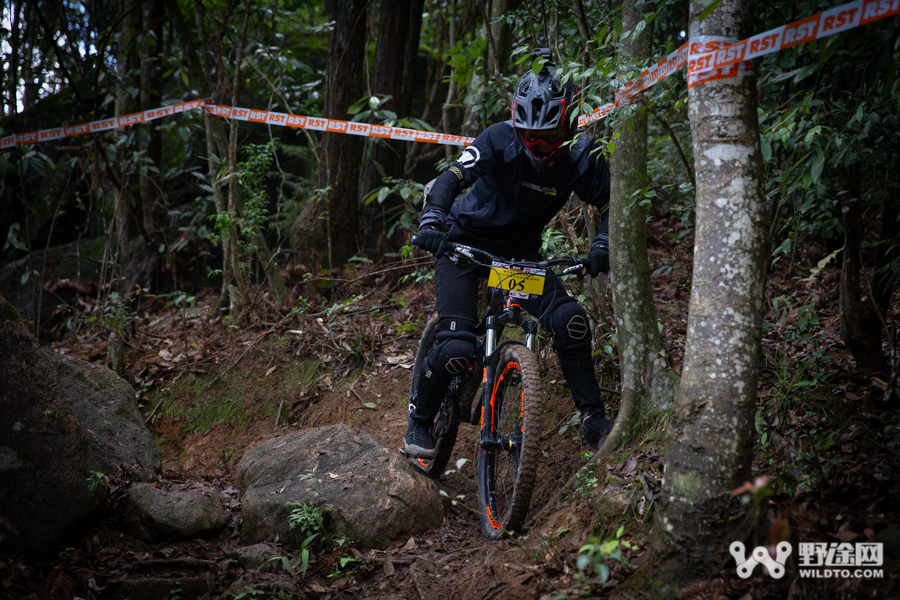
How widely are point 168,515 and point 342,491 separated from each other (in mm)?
1031

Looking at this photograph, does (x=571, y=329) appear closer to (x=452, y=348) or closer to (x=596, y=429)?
(x=596, y=429)

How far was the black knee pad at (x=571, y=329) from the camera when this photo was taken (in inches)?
136

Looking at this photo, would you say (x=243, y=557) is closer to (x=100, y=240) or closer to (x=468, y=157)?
(x=468, y=157)

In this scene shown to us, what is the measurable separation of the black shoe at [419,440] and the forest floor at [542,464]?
13.8 inches

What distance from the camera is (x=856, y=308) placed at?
3326mm

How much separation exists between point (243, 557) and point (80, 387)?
213cm

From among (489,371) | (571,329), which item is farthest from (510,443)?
(571,329)

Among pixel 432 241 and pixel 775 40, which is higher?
pixel 775 40

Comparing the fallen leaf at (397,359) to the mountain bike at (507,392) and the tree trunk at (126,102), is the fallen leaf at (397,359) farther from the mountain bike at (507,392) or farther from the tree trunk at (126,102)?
the tree trunk at (126,102)

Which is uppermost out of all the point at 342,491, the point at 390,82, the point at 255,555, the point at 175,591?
the point at 390,82

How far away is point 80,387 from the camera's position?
4.50 metres

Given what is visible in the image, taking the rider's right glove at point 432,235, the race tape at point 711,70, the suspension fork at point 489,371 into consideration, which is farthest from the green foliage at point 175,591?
the race tape at point 711,70

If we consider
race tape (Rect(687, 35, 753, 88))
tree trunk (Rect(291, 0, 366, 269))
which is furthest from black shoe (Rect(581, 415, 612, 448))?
tree trunk (Rect(291, 0, 366, 269))

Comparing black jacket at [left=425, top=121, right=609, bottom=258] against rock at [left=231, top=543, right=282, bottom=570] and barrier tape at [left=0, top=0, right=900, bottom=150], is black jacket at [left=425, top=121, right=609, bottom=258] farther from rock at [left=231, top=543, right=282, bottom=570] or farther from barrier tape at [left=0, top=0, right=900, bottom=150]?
rock at [left=231, top=543, right=282, bottom=570]
